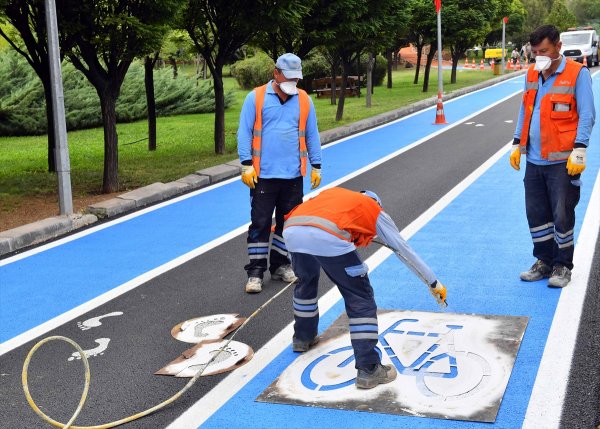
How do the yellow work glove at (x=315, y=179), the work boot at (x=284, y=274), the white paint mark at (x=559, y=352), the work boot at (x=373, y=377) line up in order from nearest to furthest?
the white paint mark at (x=559, y=352), the work boot at (x=373, y=377), the yellow work glove at (x=315, y=179), the work boot at (x=284, y=274)

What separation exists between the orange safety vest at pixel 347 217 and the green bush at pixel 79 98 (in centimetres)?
1943

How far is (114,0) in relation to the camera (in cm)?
1243

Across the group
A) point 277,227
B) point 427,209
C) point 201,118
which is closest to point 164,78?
point 201,118

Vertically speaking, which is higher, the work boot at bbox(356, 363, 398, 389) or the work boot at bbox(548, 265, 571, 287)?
the work boot at bbox(548, 265, 571, 287)

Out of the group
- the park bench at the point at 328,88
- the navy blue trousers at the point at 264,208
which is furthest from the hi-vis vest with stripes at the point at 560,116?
the park bench at the point at 328,88

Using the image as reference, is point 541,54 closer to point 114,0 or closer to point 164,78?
point 114,0

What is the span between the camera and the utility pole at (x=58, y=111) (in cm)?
1067

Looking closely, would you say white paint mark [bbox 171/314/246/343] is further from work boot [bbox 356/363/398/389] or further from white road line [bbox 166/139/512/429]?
work boot [bbox 356/363/398/389]

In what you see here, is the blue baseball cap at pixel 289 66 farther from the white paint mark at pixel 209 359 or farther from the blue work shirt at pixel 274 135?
the white paint mark at pixel 209 359

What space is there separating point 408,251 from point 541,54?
2.86 meters

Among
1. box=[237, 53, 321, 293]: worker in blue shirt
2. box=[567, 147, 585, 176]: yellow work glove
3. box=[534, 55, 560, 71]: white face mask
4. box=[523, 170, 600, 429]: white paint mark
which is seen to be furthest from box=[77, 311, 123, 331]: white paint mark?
box=[534, 55, 560, 71]: white face mask

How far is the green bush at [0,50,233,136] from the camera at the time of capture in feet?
76.9

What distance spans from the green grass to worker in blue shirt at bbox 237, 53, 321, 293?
17.6 feet

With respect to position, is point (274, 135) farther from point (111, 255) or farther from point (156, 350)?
point (111, 255)
